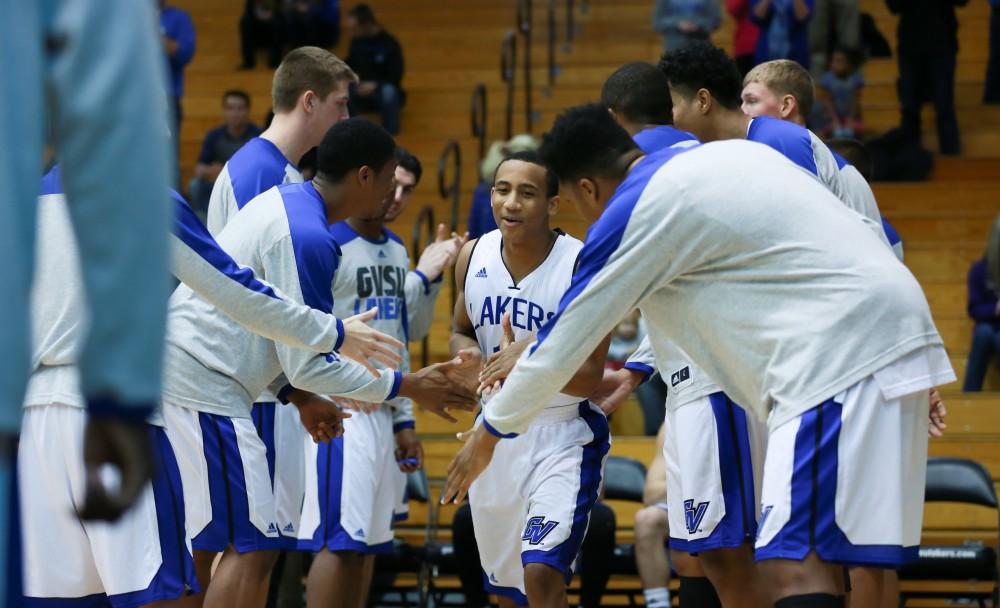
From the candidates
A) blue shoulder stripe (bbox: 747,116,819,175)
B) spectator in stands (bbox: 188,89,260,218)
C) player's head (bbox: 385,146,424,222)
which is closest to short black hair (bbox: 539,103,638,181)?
blue shoulder stripe (bbox: 747,116,819,175)

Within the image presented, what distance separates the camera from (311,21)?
54.5ft

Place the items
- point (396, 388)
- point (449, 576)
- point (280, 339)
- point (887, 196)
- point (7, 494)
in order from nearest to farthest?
point (7, 494), point (280, 339), point (396, 388), point (449, 576), point (887, 196)

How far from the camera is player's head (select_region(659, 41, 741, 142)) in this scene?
563 cm

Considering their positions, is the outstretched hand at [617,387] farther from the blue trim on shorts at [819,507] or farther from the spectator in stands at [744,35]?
the spectator in stands at [744,35]

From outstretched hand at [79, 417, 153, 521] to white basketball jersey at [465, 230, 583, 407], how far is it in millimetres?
4192

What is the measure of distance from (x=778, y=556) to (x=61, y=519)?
220cm

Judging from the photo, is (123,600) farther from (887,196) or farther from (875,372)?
(887,196)

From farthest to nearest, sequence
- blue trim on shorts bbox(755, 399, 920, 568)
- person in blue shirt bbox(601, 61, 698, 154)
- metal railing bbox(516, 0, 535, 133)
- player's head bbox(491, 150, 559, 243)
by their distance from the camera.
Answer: metal railing bbox(516, 0, 535, 133) < player's head bbox(491, 150, 559, 243) < person in blue shirt bbox(601, 61, 698, 154) < blue trim on shorts bbox(755, 399, 920, 568)

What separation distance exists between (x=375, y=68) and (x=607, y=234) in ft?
38.0

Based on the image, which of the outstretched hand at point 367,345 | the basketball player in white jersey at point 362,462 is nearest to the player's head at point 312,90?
the basketball player in white jersey at point 362,462

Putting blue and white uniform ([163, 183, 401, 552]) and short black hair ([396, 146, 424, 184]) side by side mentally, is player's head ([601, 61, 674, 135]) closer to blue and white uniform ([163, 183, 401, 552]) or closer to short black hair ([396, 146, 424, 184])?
blue and white uniform ([163, 183, 401, 552])

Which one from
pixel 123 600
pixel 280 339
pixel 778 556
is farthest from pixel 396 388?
pixel 778 556

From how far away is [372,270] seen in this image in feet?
24.3

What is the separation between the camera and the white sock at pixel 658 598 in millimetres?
8164
